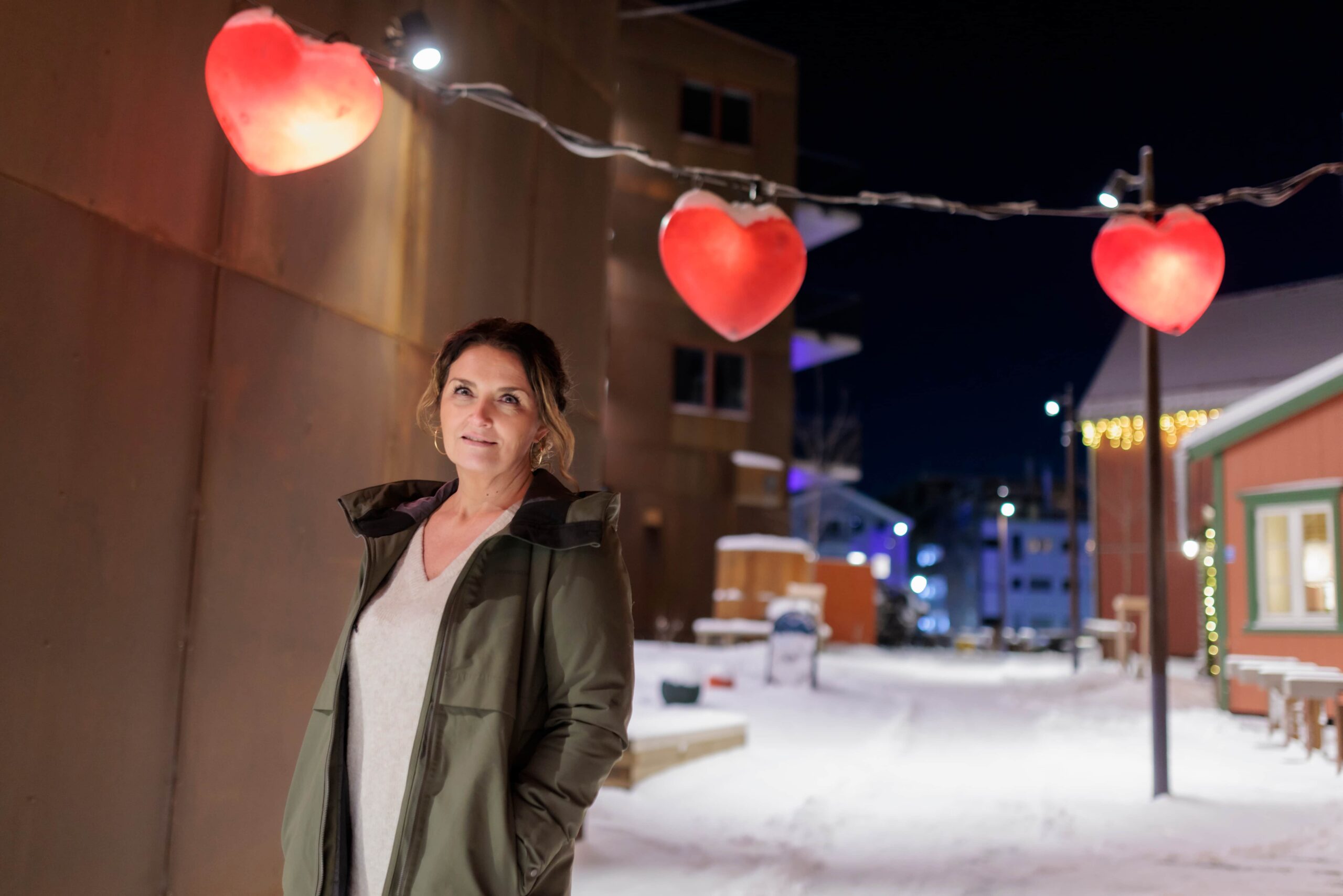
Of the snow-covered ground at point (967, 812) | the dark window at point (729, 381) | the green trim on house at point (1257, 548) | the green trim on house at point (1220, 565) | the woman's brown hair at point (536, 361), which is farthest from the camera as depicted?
the dark window at point (729, 381)

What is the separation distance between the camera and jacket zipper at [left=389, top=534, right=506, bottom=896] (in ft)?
7.23

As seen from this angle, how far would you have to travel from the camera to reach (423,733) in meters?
2.25

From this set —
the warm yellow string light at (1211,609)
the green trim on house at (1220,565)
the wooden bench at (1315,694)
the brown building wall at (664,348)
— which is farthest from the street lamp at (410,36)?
the brown building wall at (664,348)

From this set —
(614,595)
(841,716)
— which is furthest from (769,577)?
(614,595)

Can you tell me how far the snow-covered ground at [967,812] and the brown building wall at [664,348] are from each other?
9.15 metres

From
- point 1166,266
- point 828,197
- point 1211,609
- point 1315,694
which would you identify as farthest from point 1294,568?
point 828,197

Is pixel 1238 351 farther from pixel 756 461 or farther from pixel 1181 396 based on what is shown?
pixel 756 461

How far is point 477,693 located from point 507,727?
91 mm

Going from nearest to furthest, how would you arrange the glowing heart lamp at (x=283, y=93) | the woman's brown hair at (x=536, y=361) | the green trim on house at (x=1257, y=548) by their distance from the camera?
the woman's brown hair at (x=536, y=361) < the glowing heart lamp at (x=283, y=93) < the green trim on house at (x=1257, y=548)

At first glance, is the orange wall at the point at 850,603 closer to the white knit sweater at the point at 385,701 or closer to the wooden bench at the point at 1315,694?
the wooden bench at the point at 1315,694

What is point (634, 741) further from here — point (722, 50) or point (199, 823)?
point (722, 50)

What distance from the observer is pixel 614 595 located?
2334 millimetres

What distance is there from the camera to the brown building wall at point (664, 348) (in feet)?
79.3

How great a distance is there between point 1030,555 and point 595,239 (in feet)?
225
